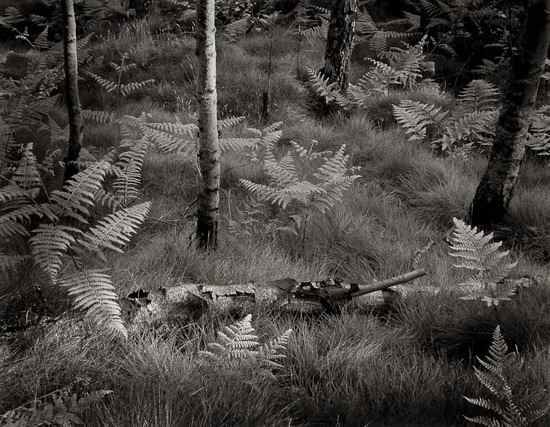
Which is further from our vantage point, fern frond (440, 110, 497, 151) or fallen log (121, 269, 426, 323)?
fern frond (440, 110, 497, 151)

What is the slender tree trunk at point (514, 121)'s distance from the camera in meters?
4.69

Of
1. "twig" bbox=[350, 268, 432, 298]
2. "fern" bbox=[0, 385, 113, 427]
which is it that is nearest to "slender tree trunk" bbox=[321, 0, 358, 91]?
"twig" bbox=[350, 268, 432, 298]

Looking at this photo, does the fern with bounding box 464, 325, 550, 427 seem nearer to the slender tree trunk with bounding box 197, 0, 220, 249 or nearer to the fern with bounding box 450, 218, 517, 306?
the fern with bounding box 450, 218, 517, 306

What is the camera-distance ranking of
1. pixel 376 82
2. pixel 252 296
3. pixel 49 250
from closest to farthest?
pixel 49 250, pixel 252 296, pixel 376 82

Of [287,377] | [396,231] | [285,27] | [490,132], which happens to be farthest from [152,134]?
[285,27]

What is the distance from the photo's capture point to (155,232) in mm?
4980

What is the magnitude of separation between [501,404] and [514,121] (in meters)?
3.08

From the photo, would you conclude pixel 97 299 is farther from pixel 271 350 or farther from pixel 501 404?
pixel 501 404

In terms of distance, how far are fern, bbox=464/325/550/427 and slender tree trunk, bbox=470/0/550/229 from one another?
8.89 feet

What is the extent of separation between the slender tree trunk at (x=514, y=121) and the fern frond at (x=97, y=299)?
3918 millimetres

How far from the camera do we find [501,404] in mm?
2818

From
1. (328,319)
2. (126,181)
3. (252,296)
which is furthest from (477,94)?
(252,296)

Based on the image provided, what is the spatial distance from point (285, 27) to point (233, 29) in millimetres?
1737

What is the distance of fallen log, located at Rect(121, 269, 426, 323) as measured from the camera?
3.42 metres
